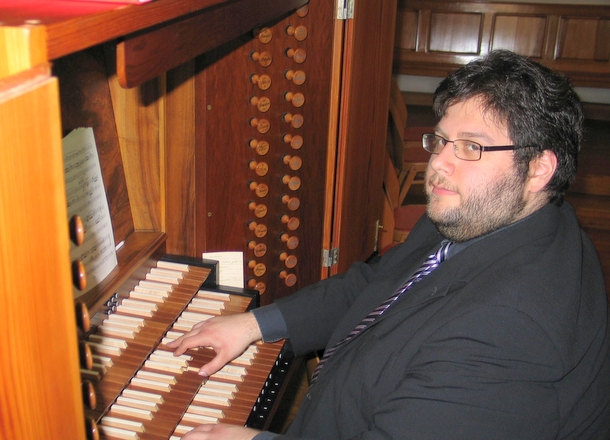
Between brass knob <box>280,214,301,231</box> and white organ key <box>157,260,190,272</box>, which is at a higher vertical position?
white organ key <box>157,260,190,272</box>

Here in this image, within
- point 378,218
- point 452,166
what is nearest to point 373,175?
point 378,218

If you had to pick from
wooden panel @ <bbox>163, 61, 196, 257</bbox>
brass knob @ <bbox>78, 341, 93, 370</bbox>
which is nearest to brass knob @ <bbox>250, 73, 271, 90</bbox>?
wooden panel @ <bbox>163, 61, 196, 257</bbox>

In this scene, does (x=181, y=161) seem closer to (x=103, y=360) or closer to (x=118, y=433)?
(x=103, y=360)

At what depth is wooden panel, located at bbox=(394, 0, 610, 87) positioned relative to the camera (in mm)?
6586

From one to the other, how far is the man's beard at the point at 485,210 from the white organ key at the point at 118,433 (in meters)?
0.78

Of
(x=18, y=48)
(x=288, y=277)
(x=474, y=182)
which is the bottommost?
(x=288, y=277)

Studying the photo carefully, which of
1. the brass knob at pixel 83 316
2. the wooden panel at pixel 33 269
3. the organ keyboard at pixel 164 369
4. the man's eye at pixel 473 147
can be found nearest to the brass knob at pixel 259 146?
the organ keyboard at pixel 164 369

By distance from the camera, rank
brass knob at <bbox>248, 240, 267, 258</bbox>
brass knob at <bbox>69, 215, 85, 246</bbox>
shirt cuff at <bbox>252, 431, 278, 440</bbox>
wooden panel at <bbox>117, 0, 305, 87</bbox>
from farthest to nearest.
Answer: brass knob at <bbox>248, 240, 267, 258</bbox>, shirt cuff at <bbox>252, 431, 278, 440</bbox>, wooden panel at <bbox>117, 0, 305, 87</bbox>, brass knob at <bbox>69, 215, 85, 246</bbox>

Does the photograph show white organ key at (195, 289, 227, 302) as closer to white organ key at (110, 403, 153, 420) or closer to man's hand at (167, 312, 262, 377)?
man's hand at (167, 312, 262, 377)

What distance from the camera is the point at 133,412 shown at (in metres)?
1.40

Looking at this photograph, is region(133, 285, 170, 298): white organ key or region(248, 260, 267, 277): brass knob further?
region(248, 260, 267, 277): brass knob

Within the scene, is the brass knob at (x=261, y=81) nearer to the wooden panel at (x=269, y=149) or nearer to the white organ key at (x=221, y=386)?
the wooden panel at (x=269, y=149)

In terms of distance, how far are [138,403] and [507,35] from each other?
6291 mm

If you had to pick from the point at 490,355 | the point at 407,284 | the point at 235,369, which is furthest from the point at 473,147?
the point at 235,369
